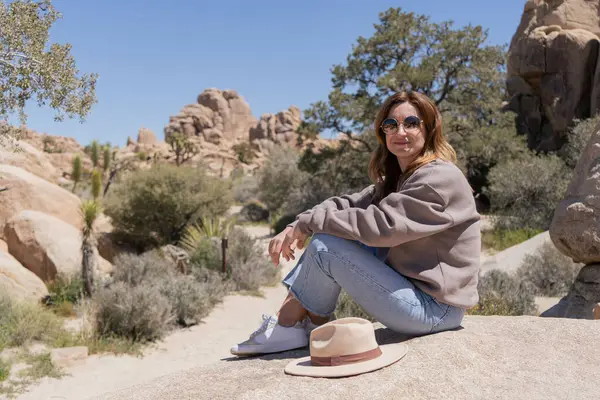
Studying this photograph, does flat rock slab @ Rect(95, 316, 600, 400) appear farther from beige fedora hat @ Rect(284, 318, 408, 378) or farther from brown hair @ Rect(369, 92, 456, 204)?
brown hair @ Rect(369, 92, 456, 204)

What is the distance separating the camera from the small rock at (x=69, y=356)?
20.6 ft

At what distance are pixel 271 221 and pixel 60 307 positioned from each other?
1353 cm

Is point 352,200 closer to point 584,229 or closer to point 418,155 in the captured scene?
point 418,155

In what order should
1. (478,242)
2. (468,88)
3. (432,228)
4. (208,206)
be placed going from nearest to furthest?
(432,228) → (478,242) → (208,206) → (468,88)

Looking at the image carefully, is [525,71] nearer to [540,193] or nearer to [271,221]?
[540,193]

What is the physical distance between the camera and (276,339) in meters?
2.83

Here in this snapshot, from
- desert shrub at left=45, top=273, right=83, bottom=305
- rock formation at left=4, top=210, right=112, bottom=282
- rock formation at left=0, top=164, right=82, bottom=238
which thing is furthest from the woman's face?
rock formation at left=0, top=164, right=82, bottom=238

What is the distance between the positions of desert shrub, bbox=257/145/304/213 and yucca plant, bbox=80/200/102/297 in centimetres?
A: 1483

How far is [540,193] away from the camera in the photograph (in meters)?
15.1

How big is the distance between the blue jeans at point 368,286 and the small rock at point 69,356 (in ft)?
15.6

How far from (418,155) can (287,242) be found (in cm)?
85

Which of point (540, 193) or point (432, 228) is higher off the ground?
point (432, 228)

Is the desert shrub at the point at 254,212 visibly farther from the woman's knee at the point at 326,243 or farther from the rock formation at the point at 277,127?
the rock formation at the point at 277,127

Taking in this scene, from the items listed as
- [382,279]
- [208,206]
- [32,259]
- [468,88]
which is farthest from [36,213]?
[468,88]
